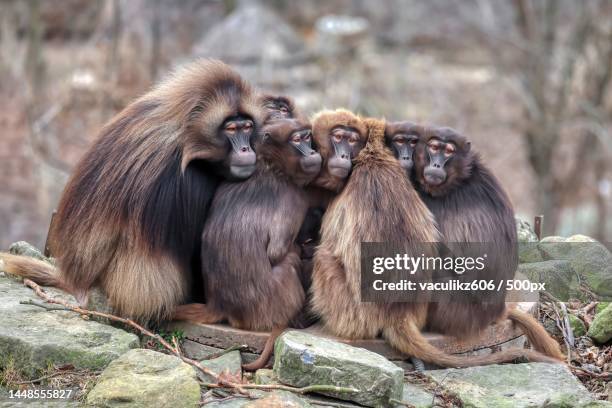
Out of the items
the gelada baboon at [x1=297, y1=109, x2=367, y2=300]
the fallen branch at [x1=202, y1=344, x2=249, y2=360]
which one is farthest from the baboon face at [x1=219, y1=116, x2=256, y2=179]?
the fallen branch at [x1=202, y1=344, x2=249, y2=360]

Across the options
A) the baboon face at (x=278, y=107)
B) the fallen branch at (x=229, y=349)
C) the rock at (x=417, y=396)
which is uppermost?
the baboon face at (x=278, y=107)

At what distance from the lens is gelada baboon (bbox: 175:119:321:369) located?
5.54m

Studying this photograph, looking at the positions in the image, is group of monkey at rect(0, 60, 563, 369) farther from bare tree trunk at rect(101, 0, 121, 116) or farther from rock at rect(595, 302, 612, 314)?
bare tree trunk at rect(101, 0, 121, 116)

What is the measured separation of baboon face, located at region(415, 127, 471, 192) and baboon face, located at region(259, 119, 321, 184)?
0.72 metres

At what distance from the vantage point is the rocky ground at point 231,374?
477 cm

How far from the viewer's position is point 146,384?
4.66 m

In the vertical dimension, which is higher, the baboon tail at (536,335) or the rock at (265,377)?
the baboon tail at (536,335)

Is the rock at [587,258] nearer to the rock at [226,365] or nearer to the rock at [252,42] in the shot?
the rock at [226,365]

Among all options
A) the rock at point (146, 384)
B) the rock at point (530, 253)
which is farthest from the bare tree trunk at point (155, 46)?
the rock at point (146, 384)

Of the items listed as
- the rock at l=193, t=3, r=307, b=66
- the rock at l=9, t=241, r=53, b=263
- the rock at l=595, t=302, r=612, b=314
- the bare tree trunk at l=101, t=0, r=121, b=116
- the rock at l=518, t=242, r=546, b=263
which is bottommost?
the rock at l=595, t=302, r=612, b=314

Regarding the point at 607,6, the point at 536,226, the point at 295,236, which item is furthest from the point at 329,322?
the point at 607,6

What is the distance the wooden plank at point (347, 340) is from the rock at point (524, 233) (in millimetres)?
1814

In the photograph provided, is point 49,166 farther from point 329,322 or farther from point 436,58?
point 436,58

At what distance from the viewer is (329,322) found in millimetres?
5566
